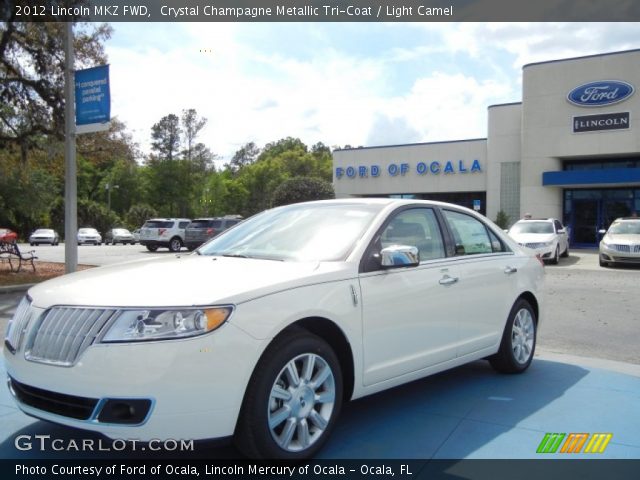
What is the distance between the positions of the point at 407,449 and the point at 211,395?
145cm

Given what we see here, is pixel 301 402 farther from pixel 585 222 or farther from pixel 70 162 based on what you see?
pixel 585 222

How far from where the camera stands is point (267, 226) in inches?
188

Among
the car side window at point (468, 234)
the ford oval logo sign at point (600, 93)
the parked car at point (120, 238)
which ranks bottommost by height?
the parked car at point (120, 238)

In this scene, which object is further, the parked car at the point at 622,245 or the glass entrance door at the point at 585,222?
the glass entrance door at the point at 585,222

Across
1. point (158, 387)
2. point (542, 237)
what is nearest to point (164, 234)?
point (542, 237)

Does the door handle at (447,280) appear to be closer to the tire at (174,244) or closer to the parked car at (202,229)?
the parked car at (202,229)

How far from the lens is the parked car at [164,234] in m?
29.2

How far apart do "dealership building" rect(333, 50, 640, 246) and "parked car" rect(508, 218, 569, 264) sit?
981 cm

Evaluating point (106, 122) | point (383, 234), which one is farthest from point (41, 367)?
point (106, 122)

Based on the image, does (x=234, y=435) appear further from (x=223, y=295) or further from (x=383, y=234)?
(x=383, y=234)

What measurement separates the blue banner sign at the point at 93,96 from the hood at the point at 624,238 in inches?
611

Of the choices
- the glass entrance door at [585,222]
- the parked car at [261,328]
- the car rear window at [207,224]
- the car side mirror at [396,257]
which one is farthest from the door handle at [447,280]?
the glass entrance door at [585,222]

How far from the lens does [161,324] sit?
301 cm

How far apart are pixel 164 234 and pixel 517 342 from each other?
25.5 m
